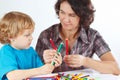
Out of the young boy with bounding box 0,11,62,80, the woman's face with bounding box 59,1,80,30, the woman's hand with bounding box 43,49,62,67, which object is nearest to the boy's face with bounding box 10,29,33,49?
the young boy with bounding box 0,11,62,80

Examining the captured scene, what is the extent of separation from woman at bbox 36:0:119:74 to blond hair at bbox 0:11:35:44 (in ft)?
0.97

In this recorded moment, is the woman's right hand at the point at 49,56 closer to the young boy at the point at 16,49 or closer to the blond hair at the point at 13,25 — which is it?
the young boy at the point at 16,49

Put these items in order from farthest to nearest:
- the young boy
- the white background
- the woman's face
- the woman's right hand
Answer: the white background
the woman's face
the woman's right hand
the young boy

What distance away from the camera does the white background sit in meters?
2.05

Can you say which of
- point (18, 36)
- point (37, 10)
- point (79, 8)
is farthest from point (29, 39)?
point (37, 10)

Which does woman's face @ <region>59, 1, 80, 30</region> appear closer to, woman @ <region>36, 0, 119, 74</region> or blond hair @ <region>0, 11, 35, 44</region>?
woman @ <region>36, 0, 119, 74</region>

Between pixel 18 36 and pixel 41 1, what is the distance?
1.03 m

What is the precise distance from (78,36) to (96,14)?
79 cm

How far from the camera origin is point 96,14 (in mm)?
2205

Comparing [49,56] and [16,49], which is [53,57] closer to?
[49,56]

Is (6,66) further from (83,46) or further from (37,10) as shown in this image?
(37,10)

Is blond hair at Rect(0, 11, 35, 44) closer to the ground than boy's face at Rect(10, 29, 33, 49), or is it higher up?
A: higher up

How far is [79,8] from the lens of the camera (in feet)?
4.54

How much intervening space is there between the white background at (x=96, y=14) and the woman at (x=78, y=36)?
2.01ft
